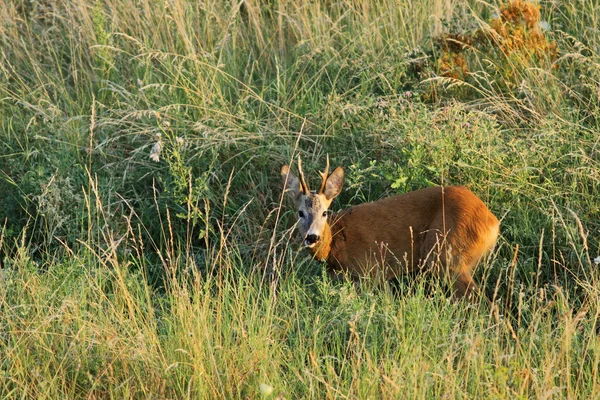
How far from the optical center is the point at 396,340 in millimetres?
4383

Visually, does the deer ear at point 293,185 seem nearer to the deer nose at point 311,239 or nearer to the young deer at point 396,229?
the young deer at point 396,229

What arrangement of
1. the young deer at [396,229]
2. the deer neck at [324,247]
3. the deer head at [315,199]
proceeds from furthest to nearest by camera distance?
1. the deer neck at [324,247]
2. the deer head at [315,199]
3. the young deer at [396,229]

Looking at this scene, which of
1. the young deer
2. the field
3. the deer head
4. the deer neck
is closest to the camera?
the field

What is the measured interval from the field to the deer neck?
0.44 ft

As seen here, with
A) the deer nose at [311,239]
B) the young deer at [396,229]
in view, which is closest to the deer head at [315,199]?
the young deer at [396,229]

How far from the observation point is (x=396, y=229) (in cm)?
591

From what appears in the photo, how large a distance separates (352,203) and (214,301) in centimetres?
212

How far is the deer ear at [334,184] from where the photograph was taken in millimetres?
5785

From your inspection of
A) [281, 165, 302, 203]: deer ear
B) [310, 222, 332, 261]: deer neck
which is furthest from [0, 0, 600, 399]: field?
[281, 165, 302, 203]: deer ear

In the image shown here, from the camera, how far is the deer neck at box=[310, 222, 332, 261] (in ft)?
19.3

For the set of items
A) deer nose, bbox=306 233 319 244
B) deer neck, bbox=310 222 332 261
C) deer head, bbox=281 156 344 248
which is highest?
deer head, bbox=281 156 344 248

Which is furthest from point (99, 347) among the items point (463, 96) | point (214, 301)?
point (463, 96)

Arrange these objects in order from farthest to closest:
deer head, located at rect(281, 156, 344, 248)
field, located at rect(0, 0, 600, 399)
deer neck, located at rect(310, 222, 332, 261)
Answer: deer neck, located at rect(310, 222, 332, 261) < deer head, located at rect(281, 156, 344, 248) < field, located at rect(0, 0, 600, 399)

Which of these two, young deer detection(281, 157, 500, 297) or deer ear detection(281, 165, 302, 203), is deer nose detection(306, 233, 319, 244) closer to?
young deer detection(281, 157, 500, 297)
